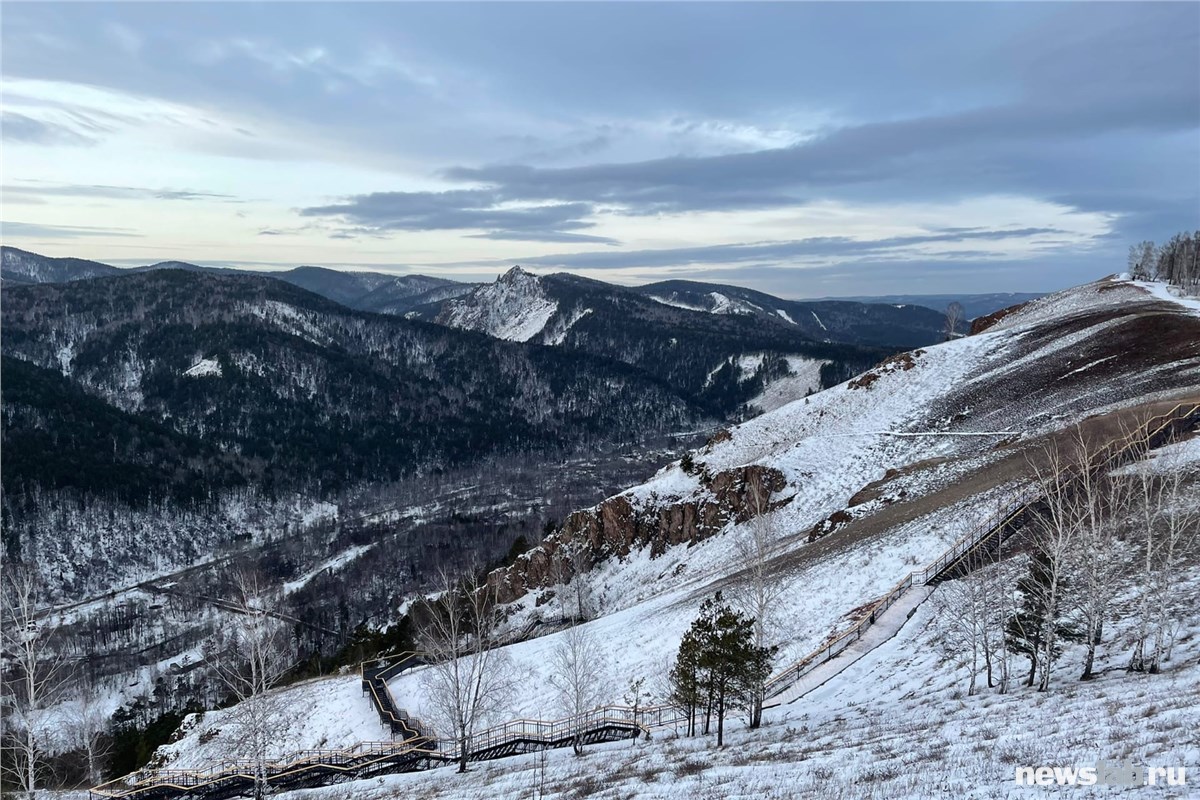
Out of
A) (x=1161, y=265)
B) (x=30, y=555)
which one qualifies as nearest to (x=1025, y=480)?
(x=1161, y=265)

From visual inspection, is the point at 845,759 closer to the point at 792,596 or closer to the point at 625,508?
the point at 792,596

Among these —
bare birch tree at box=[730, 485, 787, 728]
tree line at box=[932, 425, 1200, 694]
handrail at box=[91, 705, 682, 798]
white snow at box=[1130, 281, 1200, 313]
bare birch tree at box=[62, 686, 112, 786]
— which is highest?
white snow at box=[1130, 281, 1200, 313]

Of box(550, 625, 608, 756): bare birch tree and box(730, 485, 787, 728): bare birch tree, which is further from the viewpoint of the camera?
box(550, 625, 608, 756): bare birch tree

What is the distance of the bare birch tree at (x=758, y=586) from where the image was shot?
82.6ft

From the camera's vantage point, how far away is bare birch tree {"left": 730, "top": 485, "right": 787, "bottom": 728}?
25.2 meters

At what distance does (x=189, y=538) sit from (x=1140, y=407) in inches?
7249

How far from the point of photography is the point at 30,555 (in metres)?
134

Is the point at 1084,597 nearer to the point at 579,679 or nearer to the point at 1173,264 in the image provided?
the point at 579,679

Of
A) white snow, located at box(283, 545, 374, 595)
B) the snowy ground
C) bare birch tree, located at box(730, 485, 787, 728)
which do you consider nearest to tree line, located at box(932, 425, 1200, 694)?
the snowy ground

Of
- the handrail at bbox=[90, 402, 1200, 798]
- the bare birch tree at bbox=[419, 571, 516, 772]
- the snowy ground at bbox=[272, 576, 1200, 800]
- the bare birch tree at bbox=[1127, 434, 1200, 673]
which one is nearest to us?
the snowy ground at bbox=[272, 576, 1200, 800]

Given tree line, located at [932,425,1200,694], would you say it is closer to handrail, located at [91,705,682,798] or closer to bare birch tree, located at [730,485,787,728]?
bare birch tree, located at [730,485,787,728]

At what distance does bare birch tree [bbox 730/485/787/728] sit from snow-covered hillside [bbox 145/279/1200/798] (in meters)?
0.83

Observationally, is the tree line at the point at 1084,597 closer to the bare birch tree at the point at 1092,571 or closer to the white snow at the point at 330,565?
the bare birch tree at the point at 1092,571

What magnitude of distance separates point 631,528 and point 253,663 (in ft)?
145
